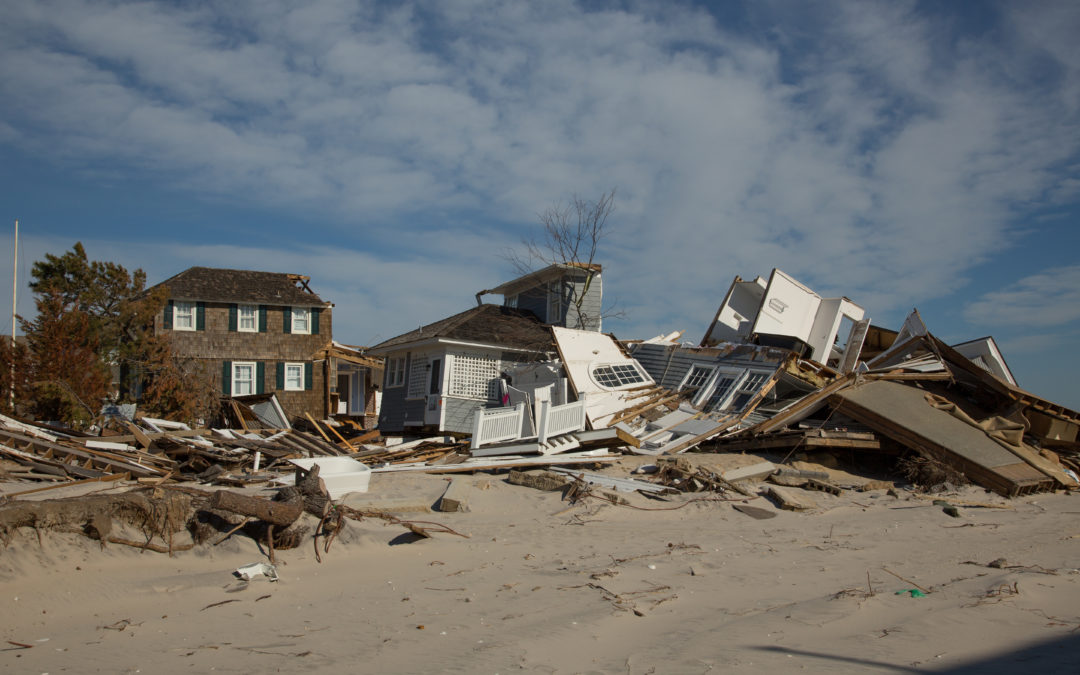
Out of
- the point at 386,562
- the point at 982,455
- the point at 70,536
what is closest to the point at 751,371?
the point at 982,455

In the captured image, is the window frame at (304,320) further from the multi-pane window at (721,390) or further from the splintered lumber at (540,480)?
the splintered lumber at (540,480)

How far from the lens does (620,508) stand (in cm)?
1073

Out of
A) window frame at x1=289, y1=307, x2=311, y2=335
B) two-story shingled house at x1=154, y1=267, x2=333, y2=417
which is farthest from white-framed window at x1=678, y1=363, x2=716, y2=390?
window frame at x1=289, y1=307, x2=311, y2=335

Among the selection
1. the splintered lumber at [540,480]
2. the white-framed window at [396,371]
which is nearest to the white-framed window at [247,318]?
the white-framed window at [396,371]

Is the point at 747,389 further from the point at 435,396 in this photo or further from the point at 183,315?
the point at 183,315

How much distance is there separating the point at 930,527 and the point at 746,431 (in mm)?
6051

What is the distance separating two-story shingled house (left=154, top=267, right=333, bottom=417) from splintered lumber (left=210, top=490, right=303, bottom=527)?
23229 millimetres

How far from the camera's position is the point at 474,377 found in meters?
20.9

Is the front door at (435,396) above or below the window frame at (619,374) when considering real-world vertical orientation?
below

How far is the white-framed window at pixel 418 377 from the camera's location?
21391 millimetres

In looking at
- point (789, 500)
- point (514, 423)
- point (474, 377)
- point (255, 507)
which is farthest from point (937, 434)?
point (255, 507)

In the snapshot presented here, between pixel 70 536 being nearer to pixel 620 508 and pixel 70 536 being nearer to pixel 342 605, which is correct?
pixel 342 605

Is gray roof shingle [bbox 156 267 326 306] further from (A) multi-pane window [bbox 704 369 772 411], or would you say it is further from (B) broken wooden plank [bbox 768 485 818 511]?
(B) broken wooden plank [bbox 768 485 818 511]

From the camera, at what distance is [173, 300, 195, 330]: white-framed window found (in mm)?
29359
